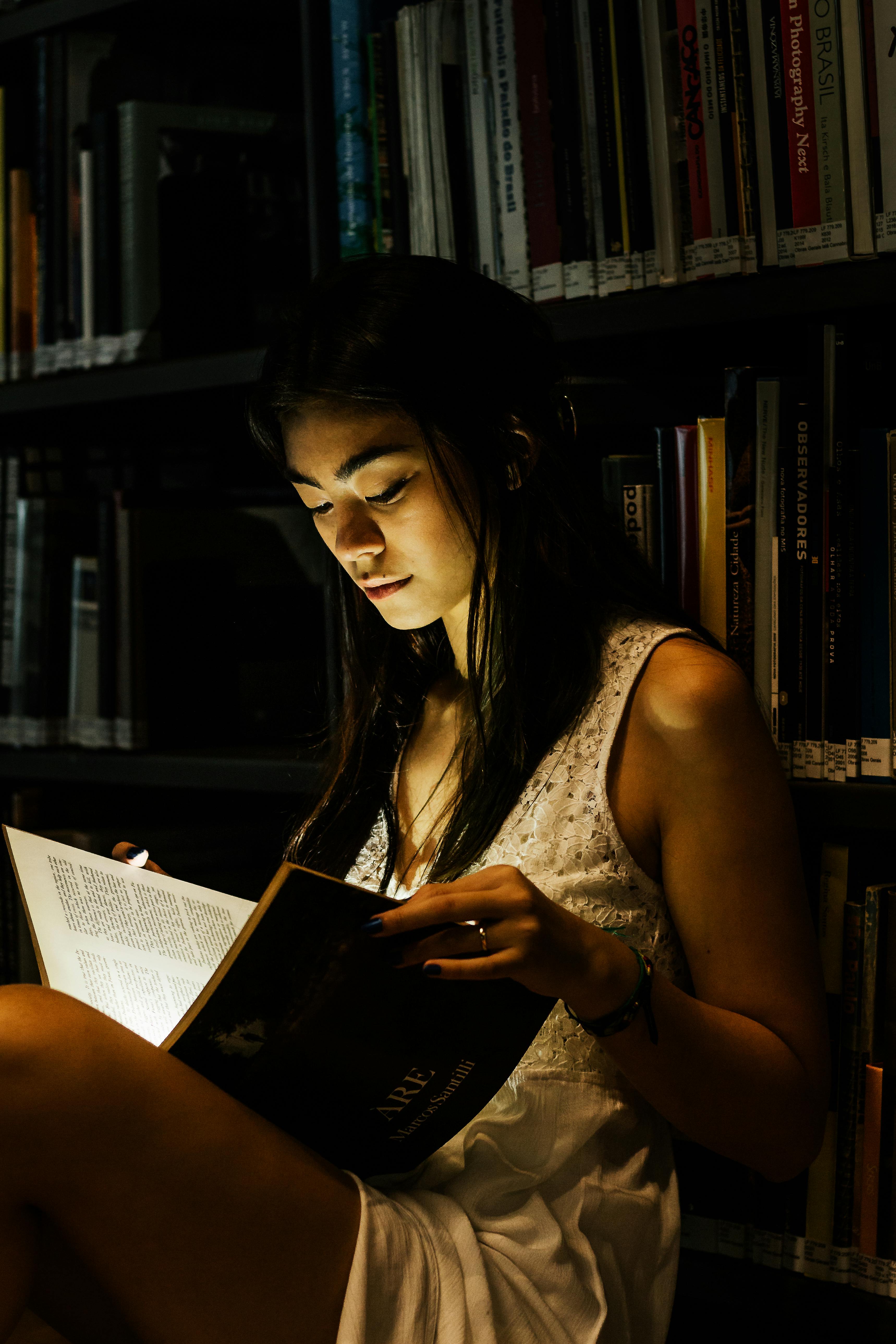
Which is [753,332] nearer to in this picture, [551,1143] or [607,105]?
[607,105]

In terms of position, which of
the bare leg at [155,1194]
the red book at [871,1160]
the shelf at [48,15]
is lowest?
the red book at [871,1160]

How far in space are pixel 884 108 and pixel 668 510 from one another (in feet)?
1.24

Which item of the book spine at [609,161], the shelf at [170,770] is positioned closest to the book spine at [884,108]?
the book spine at [609,161]

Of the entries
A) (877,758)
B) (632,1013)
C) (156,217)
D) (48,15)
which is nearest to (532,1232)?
(632,1013)

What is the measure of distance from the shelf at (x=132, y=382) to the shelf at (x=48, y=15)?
0.7 inches

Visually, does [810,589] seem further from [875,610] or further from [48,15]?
[48,15]

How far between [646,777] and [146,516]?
0.76 m

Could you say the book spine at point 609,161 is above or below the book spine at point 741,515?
above

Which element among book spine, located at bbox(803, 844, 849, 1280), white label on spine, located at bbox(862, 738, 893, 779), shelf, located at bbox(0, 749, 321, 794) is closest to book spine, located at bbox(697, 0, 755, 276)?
white label on spine, located at bbox(862, 738, 893, 779)

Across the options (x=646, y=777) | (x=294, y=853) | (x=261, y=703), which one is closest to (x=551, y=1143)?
(x=646, y=777)

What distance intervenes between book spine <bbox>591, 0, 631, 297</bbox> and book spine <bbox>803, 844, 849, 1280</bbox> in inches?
23.0

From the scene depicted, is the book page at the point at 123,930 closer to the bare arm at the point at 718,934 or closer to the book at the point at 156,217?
the bare arm at the point at 718,934

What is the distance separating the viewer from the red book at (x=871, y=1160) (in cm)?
101

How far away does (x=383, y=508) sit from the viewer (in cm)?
99
